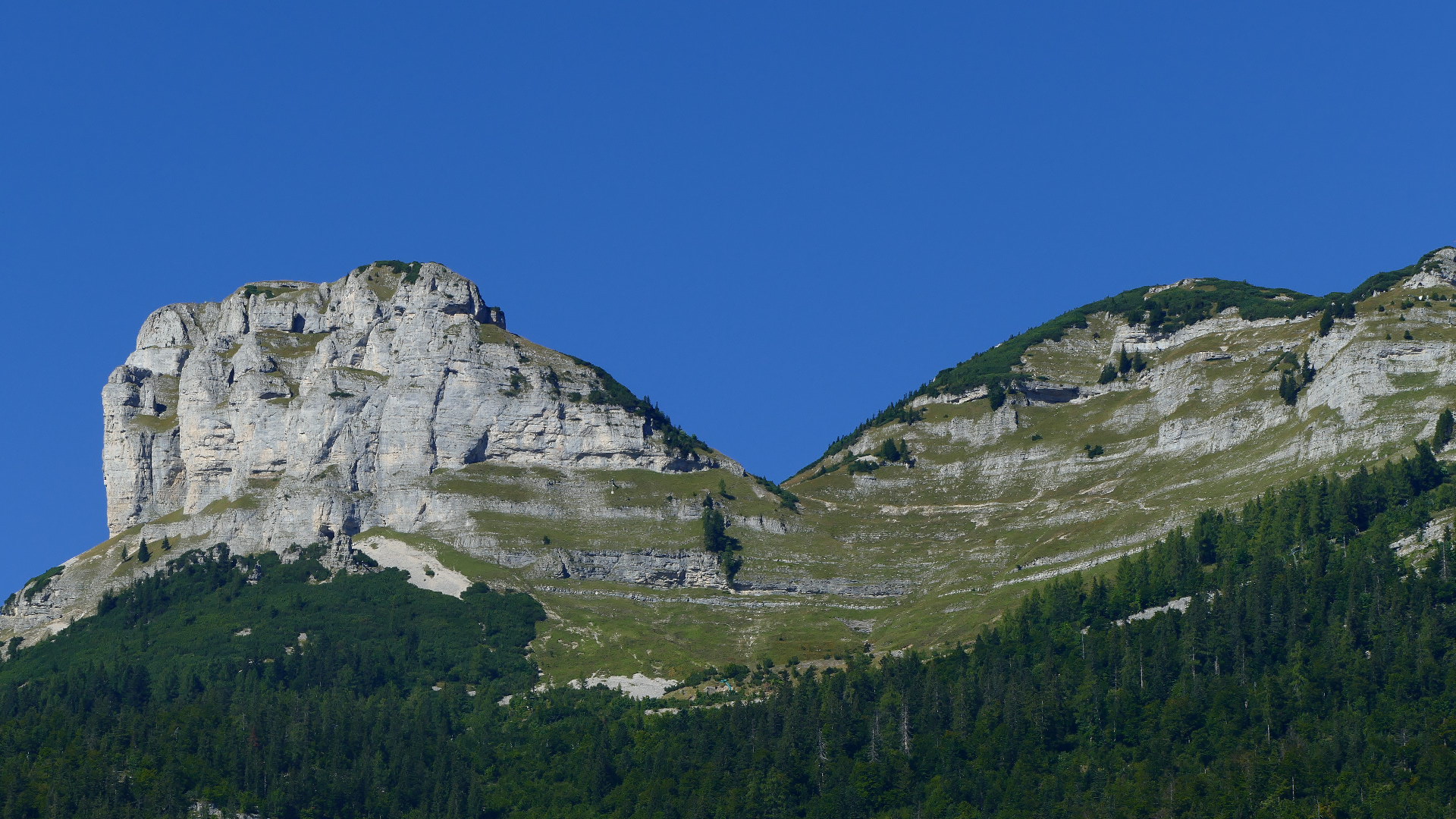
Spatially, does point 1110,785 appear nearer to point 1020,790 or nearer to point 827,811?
point 1020,790

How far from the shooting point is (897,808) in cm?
19888

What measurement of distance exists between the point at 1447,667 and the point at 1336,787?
2301 cm

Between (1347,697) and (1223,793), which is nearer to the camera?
(1223,793)

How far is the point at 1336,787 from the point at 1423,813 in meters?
7.90

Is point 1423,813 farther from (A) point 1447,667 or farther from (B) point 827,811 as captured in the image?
(B) point 827,811

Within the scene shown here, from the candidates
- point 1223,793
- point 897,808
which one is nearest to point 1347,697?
point 1223,793

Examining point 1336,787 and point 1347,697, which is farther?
point 1347,697

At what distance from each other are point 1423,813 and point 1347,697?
23624mm

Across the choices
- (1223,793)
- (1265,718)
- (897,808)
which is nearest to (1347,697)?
(1265,718)

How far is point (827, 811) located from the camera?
199875mm

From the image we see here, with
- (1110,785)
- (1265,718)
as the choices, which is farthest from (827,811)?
(1265,718)

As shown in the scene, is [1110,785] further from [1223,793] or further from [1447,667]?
[1447,667]

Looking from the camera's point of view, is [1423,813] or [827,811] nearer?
[1423,813]

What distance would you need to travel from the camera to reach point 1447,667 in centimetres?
19925
